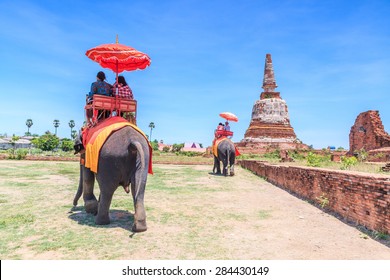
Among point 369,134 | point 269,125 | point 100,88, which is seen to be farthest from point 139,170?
point 269,125

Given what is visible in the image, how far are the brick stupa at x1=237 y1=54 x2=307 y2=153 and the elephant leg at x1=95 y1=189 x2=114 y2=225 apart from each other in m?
31.3

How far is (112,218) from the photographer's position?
18.0ft

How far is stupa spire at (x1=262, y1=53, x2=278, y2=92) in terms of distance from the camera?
43119 millimetres

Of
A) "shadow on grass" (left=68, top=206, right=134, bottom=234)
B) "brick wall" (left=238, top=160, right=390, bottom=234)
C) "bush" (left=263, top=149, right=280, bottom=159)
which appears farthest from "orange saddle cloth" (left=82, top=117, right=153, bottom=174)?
"bush" (left=263, top=149, right=280, bottom=159)

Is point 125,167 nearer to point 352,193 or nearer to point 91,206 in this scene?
point 91,206

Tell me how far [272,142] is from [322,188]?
103 ft

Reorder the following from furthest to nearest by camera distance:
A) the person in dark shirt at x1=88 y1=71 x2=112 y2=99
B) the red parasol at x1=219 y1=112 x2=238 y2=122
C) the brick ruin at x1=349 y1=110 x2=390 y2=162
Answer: the brick ruin at x1=349 y1=110 x2=390 y2=162
the red parasol at x1=219 y1=112 x2=238 y2=122
the person in dark shirt at x1=88 y1=71 x2=112 y2=99

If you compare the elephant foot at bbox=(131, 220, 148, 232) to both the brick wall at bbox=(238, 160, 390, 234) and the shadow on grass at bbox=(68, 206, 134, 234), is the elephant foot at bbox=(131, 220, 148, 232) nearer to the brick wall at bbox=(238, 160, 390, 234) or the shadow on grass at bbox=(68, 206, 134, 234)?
the shadow on grass at bbox=(68, 206, 134, 234)

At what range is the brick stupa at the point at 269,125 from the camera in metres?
37.3

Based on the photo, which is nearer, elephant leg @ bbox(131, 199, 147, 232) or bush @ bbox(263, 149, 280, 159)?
elephant leg @ bbox(131, 199, 147, 232)

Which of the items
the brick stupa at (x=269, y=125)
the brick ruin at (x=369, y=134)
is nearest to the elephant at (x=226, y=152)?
the brick ruin at (x=369, y=134)

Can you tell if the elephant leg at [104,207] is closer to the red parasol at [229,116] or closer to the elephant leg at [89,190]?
the elephant leg at [89,190]
